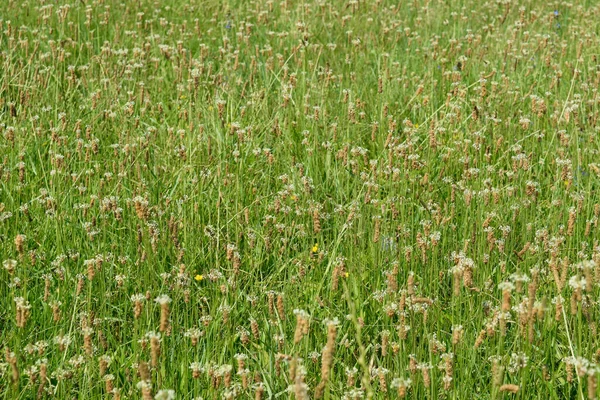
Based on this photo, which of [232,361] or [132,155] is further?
[132,155]

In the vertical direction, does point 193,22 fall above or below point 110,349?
above

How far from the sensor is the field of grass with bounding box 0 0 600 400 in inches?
96.2

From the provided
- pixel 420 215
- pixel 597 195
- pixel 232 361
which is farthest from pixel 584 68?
pixel 232 361

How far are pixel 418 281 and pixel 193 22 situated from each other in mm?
3985

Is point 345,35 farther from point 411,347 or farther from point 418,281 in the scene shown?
point 411,347

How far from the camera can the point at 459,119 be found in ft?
Result: 14.6

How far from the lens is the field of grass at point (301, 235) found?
96.2 inches

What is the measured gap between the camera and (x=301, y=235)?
3.29 meters

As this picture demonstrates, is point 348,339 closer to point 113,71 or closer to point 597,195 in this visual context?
point 597,195

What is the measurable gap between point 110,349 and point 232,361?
398mm

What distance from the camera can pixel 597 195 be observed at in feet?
12.1

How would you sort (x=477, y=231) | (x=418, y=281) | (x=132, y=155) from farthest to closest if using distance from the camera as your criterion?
(x=132, y=155) < (x=477, y=231) < (x=418, y=281)

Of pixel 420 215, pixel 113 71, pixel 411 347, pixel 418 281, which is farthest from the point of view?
pixel 113 71

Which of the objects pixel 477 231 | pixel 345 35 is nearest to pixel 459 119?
pixel 477 231
